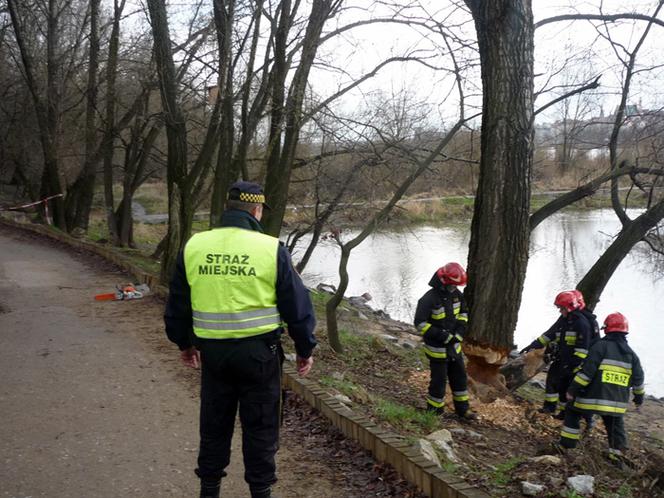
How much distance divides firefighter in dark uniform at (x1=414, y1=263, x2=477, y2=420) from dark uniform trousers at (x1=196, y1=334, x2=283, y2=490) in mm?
3417

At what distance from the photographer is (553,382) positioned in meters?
8.60

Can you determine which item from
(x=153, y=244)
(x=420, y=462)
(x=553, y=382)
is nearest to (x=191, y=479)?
(x=420, y=462)

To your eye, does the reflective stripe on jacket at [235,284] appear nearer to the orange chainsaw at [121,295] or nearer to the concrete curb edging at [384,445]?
the concrete curb edging at [384,445]

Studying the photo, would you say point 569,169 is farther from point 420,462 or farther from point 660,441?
point 420,462

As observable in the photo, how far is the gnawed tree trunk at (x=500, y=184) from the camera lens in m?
7.68

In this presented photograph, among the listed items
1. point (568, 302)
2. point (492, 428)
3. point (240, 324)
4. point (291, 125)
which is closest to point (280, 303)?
point (240, 324)

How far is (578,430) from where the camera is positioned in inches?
278

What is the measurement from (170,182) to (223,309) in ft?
28.8

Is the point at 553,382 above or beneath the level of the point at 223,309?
beneath

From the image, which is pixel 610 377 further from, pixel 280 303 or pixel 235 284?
pixel 235 284

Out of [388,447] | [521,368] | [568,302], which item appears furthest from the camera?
[521,368]

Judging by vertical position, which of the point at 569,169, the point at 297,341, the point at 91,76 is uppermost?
the point at 91,76

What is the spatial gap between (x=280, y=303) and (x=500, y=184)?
4.91m

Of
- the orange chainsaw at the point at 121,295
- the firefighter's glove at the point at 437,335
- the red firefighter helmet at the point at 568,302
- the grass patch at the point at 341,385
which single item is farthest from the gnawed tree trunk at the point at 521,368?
the orange chainsaw at the point at 121,295
